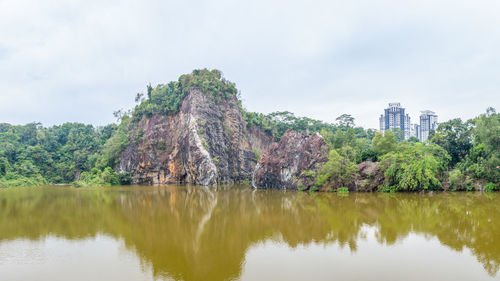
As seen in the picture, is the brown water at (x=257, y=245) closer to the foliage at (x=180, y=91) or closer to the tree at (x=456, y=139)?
the tree at (x=456, y=139)

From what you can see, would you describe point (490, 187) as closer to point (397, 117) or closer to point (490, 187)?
point (490, 187)

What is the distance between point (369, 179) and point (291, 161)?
24.0 ft

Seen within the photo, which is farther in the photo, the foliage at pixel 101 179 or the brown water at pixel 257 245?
the foliage at pixel 101 179

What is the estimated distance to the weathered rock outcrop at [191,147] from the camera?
40.8m

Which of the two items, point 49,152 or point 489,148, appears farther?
point 49,152

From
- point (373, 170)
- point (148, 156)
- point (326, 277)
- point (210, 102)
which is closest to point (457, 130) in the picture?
point (373, 170)

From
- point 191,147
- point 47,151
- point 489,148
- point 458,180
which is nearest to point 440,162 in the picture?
point 458,180

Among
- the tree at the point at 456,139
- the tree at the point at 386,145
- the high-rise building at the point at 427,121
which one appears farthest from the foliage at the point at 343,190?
the high-rise building at the point at 427,121

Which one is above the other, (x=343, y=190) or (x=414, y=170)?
(x=414, y=170)

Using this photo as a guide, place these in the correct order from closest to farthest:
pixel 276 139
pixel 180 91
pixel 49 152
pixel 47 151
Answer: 1. pixel 180 91
2. pixel 47 151
3. pixel 49 152
4. pixel 276 139

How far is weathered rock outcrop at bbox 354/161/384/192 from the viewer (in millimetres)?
24312

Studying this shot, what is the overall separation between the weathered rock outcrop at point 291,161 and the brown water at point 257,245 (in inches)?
509

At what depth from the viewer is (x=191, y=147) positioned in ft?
134

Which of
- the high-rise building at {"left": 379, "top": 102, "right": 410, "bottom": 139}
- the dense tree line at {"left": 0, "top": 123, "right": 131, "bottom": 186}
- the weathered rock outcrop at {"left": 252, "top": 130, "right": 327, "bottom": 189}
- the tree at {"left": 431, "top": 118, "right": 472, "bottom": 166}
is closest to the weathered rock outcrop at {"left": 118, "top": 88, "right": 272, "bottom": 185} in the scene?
the dense tree line at {"left": 0, "top": 123, "right": 131, "bottom": 186}
